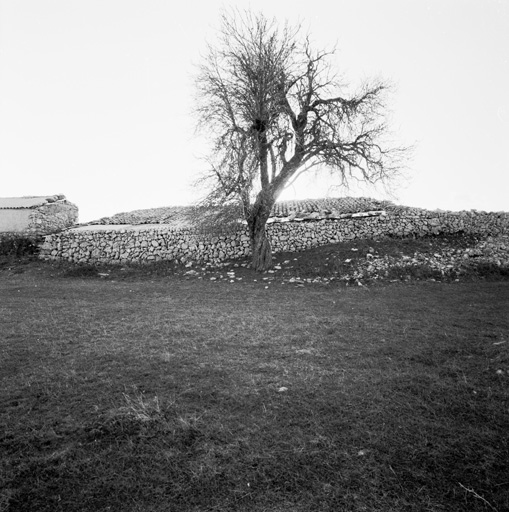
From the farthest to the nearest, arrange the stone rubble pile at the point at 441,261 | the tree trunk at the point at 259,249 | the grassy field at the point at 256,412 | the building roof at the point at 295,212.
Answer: the building roof at the point at 295,212 < the tree trunk at the point at 259,249 < the stone rubble pile at the point at 441,261 < the grassy field at the point at 256,412

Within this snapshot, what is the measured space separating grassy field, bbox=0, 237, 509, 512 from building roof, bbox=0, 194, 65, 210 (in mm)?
21341

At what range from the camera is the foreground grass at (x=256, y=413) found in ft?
11.3

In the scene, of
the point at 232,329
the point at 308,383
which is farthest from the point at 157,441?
the point at 232,329

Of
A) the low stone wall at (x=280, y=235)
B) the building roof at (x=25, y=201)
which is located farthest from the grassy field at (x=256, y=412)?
the building roof at (x=25, y=201)

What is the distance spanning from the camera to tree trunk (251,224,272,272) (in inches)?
701

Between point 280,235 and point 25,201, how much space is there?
73.3 ft

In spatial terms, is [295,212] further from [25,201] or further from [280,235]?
[25,201]

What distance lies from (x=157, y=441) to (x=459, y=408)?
13.5 feet

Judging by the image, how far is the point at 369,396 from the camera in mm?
5168

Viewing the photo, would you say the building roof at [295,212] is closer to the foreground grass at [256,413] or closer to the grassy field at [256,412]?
the grassy field at [256,412]

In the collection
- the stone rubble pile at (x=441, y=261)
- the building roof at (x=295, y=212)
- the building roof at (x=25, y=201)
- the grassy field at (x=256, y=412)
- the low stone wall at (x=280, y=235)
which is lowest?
the grassy field at (x=256, y=412)

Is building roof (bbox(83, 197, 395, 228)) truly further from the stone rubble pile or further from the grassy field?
the grassy field

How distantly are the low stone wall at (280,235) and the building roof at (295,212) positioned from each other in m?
1.00

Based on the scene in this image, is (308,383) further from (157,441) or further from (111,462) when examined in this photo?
(111,462)
